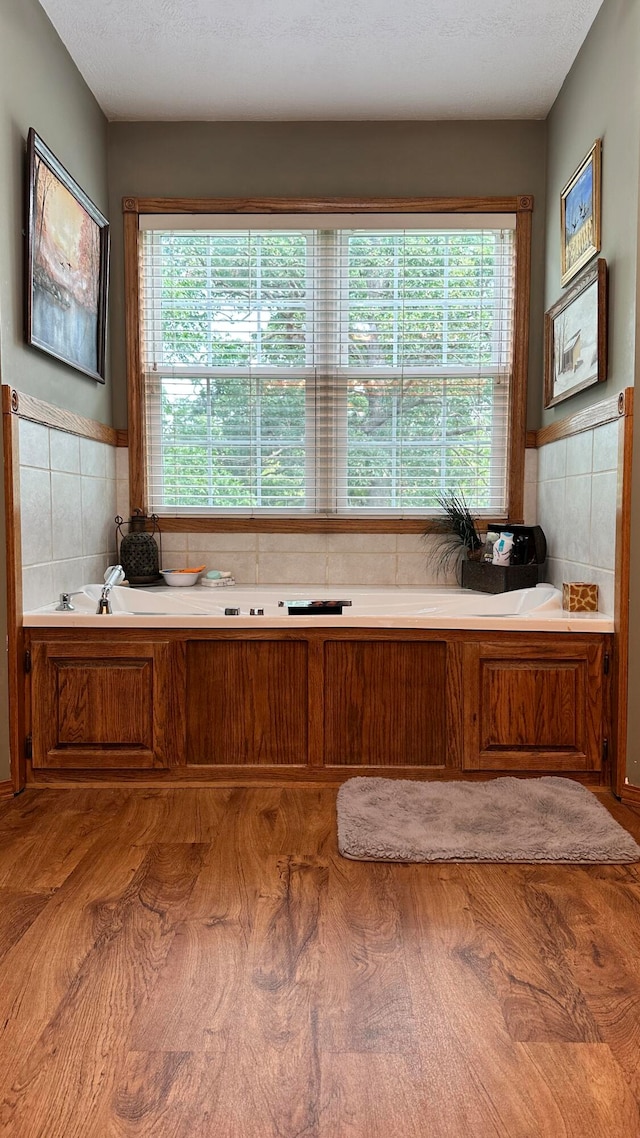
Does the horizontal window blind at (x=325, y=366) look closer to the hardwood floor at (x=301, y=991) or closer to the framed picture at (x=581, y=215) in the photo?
the framed picture at (x=581, y=215)

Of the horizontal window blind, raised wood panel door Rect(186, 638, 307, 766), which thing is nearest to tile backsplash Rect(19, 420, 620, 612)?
the horizontal window blind

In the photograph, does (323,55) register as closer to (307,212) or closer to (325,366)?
(307,212)

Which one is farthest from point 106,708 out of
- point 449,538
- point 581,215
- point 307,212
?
point 581,215

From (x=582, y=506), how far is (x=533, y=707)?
822mm

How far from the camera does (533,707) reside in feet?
9.42

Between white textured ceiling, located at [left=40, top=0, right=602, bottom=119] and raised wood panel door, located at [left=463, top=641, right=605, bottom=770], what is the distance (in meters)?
2.31

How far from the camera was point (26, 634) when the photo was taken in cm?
286

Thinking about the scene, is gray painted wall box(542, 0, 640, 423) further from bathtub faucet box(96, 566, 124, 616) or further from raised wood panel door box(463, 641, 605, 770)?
bathtub faucet box(96, 566, 124, 616)

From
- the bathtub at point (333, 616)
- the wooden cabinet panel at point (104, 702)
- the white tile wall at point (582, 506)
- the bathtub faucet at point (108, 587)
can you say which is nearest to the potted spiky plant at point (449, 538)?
the bathtub at point (333, 616)

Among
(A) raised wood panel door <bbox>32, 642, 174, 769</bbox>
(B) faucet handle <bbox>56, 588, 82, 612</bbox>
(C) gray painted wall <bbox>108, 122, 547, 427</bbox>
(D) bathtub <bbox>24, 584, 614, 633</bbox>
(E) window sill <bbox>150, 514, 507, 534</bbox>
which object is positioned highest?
(C) gray painted wall <bbox>108, 122, 547, 427</bbox>

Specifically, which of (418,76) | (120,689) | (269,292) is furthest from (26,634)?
(418,76)

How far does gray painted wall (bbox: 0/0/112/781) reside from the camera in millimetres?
2730

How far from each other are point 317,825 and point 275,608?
1123mm

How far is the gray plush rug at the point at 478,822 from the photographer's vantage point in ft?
7.51
